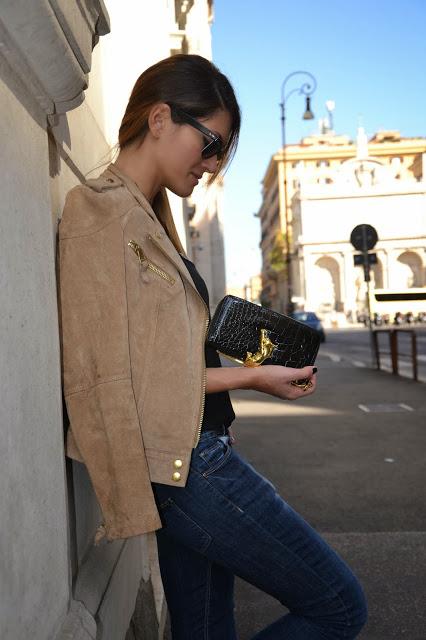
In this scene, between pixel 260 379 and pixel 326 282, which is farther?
pixel 326 282

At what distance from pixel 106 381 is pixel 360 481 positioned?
404cm

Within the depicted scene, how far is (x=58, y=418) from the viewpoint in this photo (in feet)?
5.38

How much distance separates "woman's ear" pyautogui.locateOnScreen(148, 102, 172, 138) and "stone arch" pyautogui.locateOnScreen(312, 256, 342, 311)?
81.1 meters

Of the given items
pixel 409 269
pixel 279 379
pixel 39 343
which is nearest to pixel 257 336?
pixel 279 379

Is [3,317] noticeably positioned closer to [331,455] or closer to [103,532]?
[103,532]

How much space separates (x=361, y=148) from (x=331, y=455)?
8973 centimetres

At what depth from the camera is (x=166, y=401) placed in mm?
1553

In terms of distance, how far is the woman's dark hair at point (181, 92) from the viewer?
1700 mm

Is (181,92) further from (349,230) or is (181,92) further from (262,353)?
(349,230)

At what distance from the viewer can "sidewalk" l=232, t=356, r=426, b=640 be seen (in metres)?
3.09

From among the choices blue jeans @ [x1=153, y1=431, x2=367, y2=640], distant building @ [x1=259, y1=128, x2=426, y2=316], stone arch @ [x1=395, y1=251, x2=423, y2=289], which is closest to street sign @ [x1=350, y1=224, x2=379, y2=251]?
blue jeans @ [x1=153, y1=431, x2=367, y2=640]

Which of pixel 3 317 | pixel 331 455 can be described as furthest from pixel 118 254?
pixel 331 455

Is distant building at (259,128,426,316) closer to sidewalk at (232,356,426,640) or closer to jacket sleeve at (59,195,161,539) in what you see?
sidewalk at (232,356,426,640)

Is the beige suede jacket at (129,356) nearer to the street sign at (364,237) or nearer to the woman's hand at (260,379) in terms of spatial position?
the woman's hand at (260,379)
